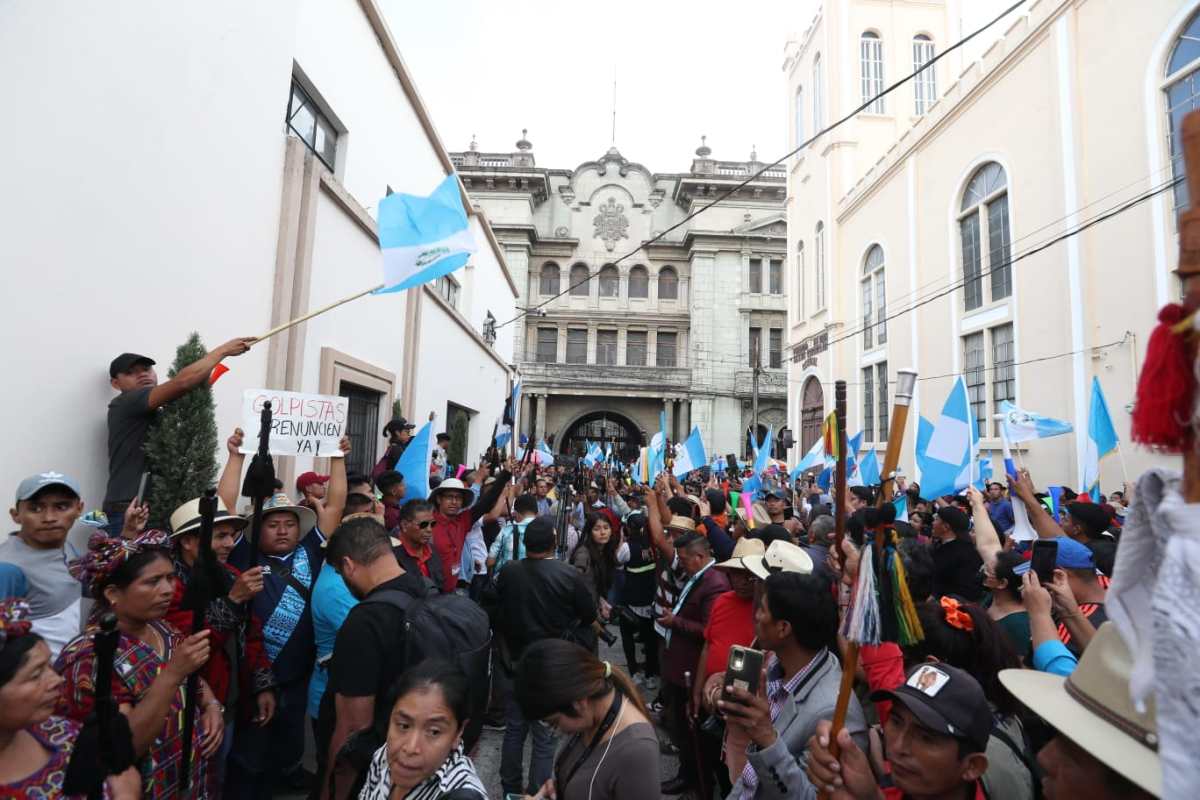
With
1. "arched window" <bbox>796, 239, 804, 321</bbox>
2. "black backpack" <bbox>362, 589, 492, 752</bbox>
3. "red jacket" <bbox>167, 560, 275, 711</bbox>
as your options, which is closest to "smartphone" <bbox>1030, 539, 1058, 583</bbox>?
"black backpack" <bbox>362, 589, 492, 752</bbox>

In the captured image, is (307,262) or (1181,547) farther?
(307,262)

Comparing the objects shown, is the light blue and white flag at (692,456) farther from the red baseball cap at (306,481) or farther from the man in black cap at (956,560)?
the red baseball cap at (306,481)

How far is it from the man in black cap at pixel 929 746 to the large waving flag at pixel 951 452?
193 inches

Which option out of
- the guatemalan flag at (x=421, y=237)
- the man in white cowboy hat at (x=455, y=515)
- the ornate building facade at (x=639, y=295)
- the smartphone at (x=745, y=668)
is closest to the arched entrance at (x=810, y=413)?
the ornate building facade at (x=639, y=295)

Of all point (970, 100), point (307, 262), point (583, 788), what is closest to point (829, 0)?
point (970, 100)

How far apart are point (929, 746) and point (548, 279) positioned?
34.5 metres

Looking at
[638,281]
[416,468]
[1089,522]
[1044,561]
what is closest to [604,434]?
[638,281]

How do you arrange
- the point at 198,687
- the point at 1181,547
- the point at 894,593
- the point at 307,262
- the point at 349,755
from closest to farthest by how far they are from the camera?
the point at 1181,547, the point at 894,593, the point at 349,755, the point at 198,687, the point at 307,262

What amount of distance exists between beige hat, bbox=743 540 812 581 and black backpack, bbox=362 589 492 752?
140 cm

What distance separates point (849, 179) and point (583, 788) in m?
23.8

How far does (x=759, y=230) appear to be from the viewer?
107 ft

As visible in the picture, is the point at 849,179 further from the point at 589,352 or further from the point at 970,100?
the point at 589,352

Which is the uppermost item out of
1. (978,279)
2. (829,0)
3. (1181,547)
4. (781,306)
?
(829,0)

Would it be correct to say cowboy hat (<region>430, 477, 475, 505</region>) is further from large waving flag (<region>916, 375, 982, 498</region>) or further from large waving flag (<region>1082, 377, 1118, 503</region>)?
large waving flag (<region>1082, 377, 1118, 503</region>)
